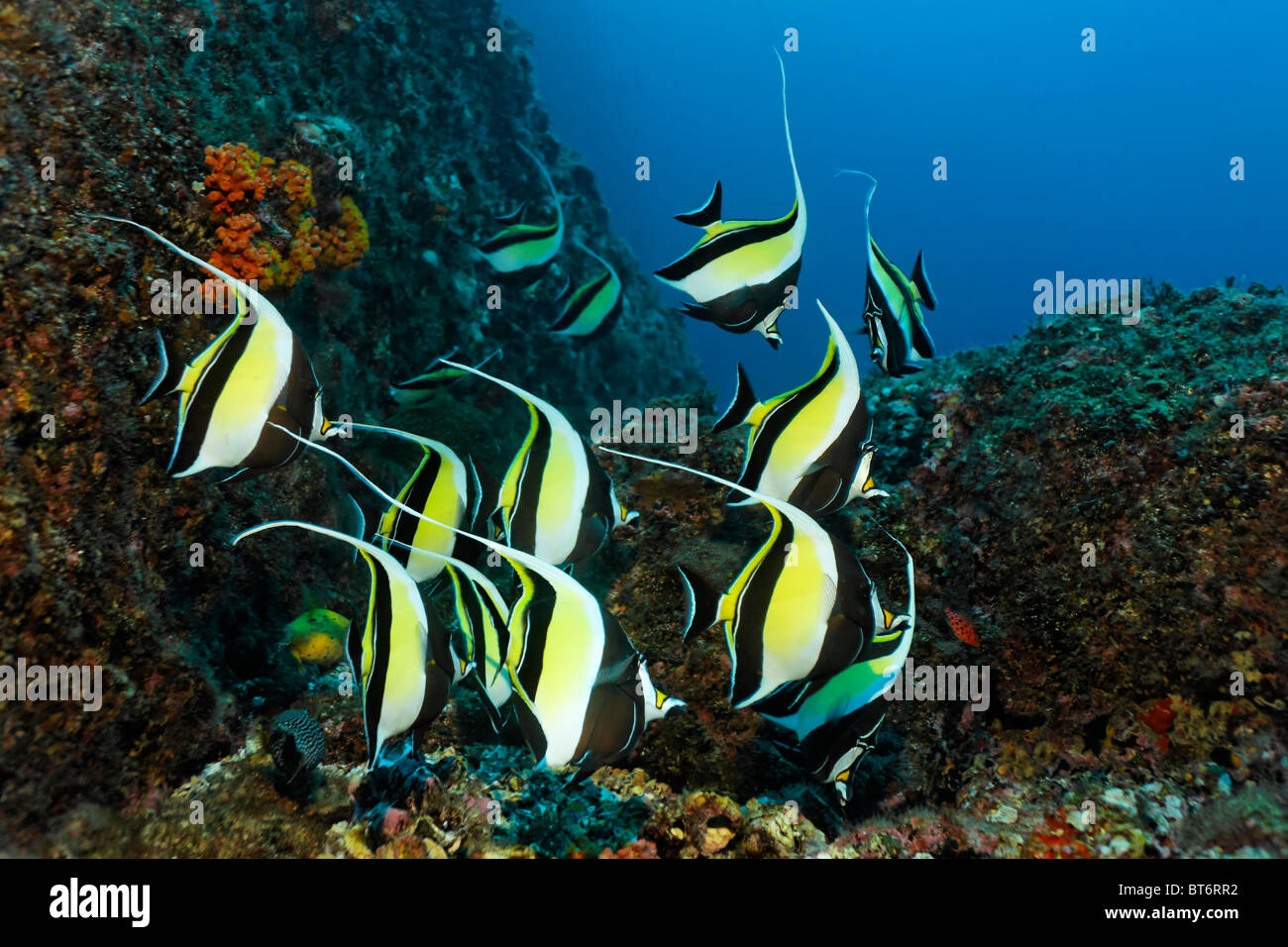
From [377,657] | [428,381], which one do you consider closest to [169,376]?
[377,657]

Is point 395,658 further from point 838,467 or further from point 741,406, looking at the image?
point 838,467

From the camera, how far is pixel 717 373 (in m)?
62.6

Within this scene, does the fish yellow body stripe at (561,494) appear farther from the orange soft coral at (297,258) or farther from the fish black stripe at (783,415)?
the orange soft coral at (297,258)

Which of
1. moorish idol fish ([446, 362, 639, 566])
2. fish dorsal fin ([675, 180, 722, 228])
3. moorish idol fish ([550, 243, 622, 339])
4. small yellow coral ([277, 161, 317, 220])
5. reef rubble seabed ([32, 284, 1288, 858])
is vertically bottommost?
reef rubble seabed ([32, 284, 1288, 858])

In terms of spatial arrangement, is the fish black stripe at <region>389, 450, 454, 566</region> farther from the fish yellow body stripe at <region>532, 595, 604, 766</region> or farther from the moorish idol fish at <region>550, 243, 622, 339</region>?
the moorish idol fish at <region>550, 243, 622, 339</region>

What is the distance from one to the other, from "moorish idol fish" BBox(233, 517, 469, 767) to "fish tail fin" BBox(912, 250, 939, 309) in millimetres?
2713

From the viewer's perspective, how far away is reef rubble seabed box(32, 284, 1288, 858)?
250 cm

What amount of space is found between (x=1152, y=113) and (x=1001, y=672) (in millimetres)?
102836

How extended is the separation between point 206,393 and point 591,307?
373 cm

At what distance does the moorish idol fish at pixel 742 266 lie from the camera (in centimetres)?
250

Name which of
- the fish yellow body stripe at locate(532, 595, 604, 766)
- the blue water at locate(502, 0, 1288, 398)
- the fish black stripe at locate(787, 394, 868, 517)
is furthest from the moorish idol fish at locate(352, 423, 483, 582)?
the blue water at locate(502, 0, 1288, 398)

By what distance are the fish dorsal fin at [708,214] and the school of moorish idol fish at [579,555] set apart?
21 centimetres

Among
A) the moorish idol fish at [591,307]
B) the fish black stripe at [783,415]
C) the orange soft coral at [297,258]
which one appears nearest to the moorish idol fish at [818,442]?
the fish black stripe at [783,415]
